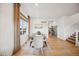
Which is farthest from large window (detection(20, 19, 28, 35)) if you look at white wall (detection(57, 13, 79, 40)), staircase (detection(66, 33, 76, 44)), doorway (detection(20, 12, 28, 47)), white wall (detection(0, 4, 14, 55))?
staircase (detection(66, 33, 76, 44))

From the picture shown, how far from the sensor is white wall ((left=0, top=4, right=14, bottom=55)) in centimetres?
213

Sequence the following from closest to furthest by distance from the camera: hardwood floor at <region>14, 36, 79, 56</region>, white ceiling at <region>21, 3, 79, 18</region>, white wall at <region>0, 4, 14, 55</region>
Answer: white wall at <region>0, 4, 14, 55</region> < hardwood floor at <region>14, 36, 79, 56</region> < white ceiling at <region>21, 3, 79, 18</region>

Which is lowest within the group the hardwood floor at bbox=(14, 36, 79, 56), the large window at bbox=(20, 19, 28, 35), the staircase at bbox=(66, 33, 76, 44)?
the hardwood floor at bbox=(14, 36, 79, 56)

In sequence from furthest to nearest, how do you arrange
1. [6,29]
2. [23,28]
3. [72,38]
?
[23,28] < [72,38] < [6,29]

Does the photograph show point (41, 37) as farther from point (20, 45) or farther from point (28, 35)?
point (20, 45)

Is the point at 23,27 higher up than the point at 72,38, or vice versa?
the point at 23,27

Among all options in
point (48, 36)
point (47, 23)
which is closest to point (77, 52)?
point (48, 36)

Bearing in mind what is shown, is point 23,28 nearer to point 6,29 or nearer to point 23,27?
point 23,27

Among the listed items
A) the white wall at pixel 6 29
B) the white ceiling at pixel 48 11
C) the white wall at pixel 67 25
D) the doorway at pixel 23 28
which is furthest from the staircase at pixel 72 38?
the white wall at pixel 6 29

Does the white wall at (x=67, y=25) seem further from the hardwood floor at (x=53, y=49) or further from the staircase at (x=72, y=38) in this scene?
the hardwood floor at (x=53, y=49)

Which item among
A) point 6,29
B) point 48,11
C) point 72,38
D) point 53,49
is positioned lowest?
point 53,49

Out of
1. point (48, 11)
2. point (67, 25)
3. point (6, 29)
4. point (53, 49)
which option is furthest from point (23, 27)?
point (67, 25)

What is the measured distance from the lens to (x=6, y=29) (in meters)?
2.24

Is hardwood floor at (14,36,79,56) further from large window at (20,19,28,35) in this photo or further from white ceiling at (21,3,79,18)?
white ceiling at (21,3,79,18)
